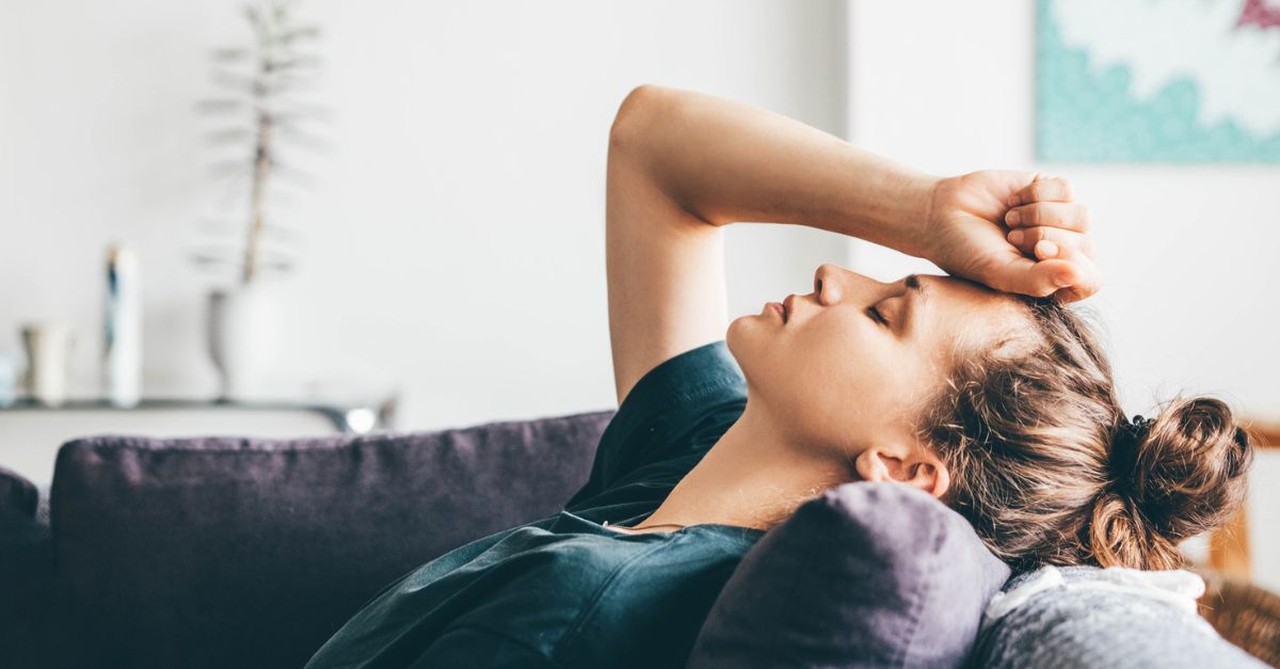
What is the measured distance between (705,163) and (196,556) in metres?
0.70

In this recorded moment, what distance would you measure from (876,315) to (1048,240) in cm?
18

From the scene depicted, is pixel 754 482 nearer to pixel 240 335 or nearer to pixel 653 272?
pixel 653 272

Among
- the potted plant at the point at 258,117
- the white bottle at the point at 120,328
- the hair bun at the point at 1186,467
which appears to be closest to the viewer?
the hair bun at the point at 1186,467

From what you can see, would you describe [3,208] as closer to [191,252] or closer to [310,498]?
[191,252]

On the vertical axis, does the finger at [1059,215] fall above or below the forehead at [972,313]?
above

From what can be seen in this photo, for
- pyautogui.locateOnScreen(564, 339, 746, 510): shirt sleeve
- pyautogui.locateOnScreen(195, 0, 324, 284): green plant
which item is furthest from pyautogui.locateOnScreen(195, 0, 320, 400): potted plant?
pyautogui.locateOnScreen(564, 339, 746, 510): shirt sleeve

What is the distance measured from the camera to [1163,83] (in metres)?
2.55

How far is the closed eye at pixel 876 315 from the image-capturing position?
1.04m

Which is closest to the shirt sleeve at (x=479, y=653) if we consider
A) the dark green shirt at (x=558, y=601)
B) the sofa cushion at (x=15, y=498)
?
the dark green shirt at (x=558, y=601)

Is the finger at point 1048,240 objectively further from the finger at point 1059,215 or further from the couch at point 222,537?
the couch at point 222,537

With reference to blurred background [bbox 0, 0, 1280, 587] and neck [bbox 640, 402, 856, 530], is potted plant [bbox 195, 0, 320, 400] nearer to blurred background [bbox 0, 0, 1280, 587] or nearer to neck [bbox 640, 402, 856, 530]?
blurred background [bbox 0, 0, 1280, 587]

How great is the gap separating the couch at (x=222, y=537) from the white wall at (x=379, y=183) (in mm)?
1415

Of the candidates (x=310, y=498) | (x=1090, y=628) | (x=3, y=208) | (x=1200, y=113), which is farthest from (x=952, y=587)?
(x=3, y=208)

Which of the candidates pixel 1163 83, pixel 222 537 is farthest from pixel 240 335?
pixel 1163 83
